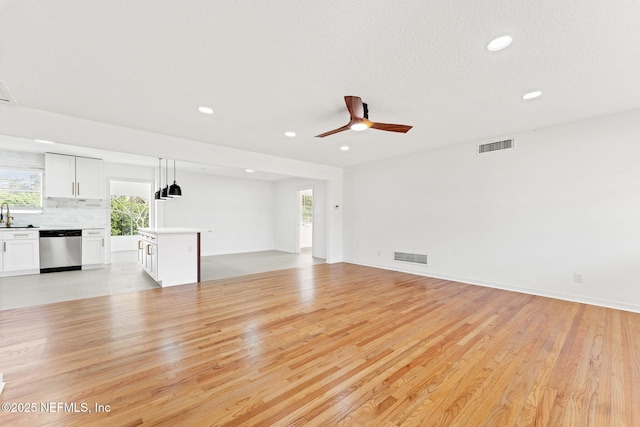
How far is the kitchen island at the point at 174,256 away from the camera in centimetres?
448

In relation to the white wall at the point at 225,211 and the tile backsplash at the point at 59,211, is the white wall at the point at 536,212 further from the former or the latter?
the tile backsplash at the point at 59,211

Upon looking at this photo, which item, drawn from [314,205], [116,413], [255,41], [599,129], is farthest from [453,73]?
[314,205]

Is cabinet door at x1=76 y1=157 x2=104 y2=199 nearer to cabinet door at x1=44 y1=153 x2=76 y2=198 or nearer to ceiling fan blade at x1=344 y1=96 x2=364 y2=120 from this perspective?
cabinet door at x1=44 y1=153 x2=76 y2=198

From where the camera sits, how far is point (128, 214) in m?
7.25

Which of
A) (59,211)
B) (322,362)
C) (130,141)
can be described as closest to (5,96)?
(130,141)

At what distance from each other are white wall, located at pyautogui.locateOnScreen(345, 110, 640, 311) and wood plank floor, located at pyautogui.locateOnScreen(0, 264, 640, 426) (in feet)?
1.84

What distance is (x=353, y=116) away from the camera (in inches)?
111

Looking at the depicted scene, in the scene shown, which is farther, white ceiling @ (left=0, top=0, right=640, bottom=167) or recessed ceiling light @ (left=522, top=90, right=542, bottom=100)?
recessed ceiling light @ (left=522, top=90, right=542, bottom=100)

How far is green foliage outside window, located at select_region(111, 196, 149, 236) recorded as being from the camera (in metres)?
7.05

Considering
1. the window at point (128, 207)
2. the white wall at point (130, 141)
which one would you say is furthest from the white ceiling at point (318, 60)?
the window at point (128, 207)

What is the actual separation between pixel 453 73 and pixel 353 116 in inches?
39.6

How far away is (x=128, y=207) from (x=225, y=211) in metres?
2.61

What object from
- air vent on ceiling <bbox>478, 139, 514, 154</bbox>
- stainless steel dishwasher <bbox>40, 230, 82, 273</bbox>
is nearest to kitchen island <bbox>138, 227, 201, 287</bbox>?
stainless steel dishwasher <bbox>40, 230, 82, 273</bbox>

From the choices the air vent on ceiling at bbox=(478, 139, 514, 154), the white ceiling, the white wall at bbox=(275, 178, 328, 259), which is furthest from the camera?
the white wall at bbox=(275, 178, 328, 259)
